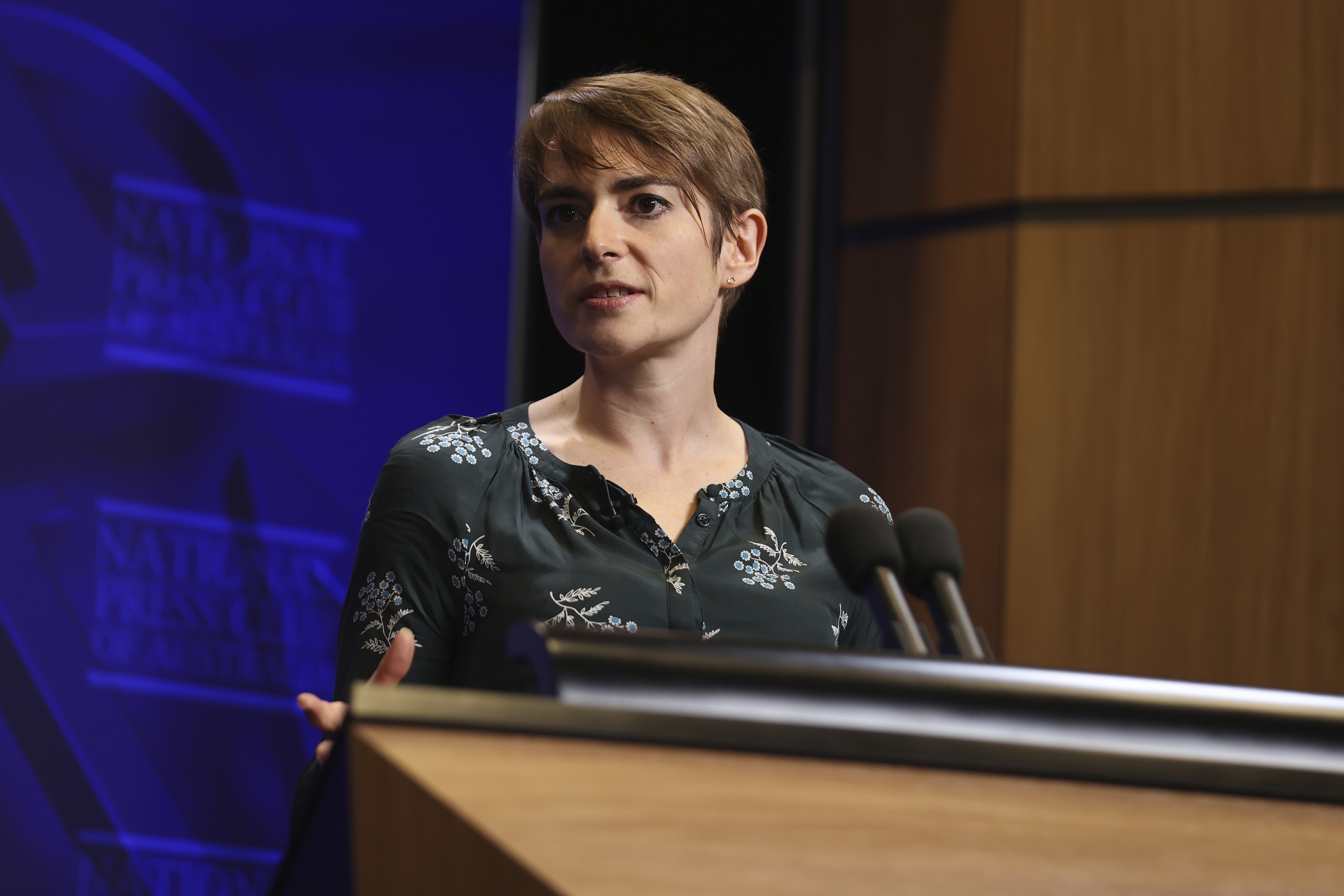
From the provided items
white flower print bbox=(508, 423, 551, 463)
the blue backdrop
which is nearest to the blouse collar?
white flower print bbox=(508, 423, 551, 463)

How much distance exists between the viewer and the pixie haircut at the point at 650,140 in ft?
5.28

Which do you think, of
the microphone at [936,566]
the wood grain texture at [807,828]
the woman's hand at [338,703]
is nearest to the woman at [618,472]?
the woman's hand at [338,703]

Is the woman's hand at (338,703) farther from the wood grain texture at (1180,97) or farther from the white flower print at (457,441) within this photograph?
the wood grain texture at (1180,97)

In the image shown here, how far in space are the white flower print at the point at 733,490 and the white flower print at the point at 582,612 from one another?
0.23 meters

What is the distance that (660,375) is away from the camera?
5.46 ft

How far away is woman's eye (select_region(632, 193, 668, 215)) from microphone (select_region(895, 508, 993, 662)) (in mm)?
744

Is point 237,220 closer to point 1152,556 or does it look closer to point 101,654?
point 101,654

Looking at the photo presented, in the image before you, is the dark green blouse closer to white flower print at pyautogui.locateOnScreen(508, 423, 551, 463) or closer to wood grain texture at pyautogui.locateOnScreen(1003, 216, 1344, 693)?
white flower print at pyautogui.locateOnScreen(508, 423, 551, 463)

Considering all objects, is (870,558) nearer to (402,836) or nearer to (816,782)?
(816,782)

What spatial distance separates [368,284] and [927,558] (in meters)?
2.00

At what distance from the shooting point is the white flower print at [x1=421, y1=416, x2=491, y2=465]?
1580 millimetres

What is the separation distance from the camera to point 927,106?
287 cm

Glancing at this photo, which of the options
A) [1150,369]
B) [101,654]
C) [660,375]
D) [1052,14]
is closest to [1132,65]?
[1052,14]

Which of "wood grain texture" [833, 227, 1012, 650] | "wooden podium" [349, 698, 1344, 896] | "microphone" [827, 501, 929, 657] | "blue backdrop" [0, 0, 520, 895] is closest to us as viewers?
"wooden podium" [349, 698, 1344, 896]
